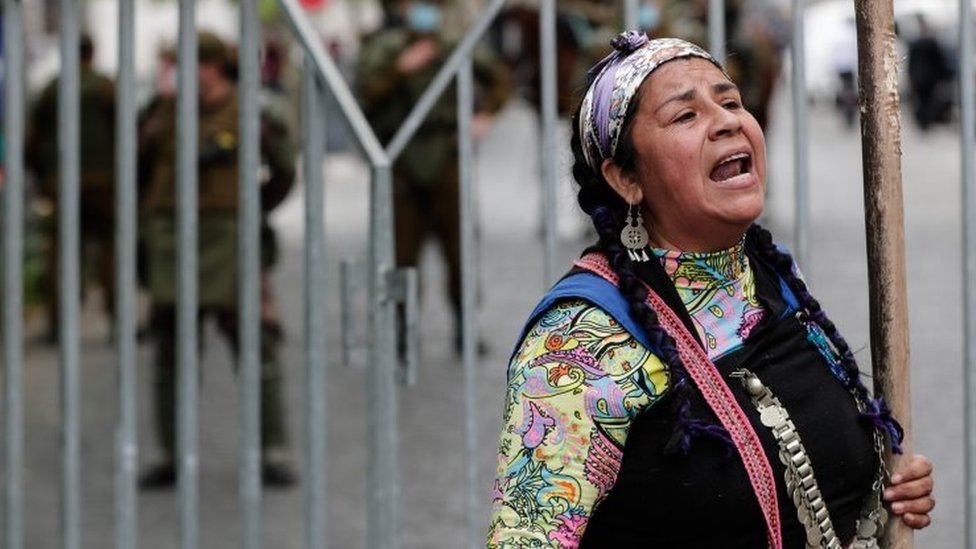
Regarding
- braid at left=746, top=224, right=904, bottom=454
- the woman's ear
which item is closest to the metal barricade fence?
braid at left=746, top=224, right=904, bottom=454

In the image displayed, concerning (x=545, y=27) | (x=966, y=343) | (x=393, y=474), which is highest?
(x=545, y=27)

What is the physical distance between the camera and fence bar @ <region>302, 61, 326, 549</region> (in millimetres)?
4688

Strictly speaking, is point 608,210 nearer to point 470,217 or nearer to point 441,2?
point 470,217

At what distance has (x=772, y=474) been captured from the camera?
2906 millimetres

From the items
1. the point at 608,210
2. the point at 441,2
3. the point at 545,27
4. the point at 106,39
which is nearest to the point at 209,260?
the point at 441,2

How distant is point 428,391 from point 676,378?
297 inches

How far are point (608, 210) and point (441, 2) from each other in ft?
28.2

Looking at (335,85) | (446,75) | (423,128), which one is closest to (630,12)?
(446,75)

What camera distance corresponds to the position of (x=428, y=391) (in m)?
10.4

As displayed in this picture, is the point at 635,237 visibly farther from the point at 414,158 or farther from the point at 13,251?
A: the point at 414,158

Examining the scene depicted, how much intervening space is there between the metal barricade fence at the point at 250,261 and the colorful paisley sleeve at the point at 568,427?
167 cm

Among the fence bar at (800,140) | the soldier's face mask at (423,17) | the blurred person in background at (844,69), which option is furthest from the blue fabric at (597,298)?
the blurred person in background at (844,69)

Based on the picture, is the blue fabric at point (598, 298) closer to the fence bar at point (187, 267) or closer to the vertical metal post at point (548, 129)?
the vertical metal post at point (548, 129)

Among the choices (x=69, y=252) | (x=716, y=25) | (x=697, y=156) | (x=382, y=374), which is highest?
(x=716, y=25)
